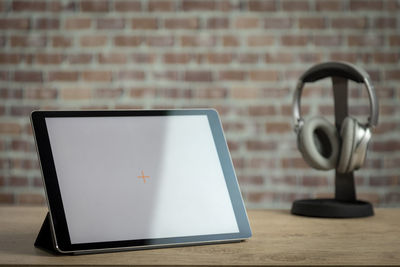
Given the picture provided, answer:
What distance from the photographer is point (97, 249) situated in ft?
2.19

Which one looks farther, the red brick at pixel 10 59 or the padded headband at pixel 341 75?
the red brick at pixel 10 59

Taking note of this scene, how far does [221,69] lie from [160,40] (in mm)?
291

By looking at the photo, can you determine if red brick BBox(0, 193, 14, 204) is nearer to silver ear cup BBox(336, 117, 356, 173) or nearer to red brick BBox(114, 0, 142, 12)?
red brick BBox(114, 0, 142, 12)

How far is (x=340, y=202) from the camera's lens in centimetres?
112

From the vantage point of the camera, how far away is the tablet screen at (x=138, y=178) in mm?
696

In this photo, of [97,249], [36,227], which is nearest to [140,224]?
[97,249]

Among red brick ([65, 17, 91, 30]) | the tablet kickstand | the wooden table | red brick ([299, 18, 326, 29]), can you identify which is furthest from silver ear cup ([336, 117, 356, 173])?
red brick ([65, 17, 91, 30])

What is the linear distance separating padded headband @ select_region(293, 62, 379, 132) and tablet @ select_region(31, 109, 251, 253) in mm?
467

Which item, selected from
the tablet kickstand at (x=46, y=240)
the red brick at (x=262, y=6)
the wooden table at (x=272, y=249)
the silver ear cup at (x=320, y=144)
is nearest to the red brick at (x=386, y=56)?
the red brick at (x=262, y=6)

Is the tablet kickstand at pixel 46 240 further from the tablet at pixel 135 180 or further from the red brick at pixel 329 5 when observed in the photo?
the red brick at pixel 329 5

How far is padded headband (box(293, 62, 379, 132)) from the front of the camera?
1.15 m

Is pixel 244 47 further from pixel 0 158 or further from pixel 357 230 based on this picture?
pixel 357 230

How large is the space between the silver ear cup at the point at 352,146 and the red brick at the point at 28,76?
61.7 inches

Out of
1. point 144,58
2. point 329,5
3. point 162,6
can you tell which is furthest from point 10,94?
point 329,5
